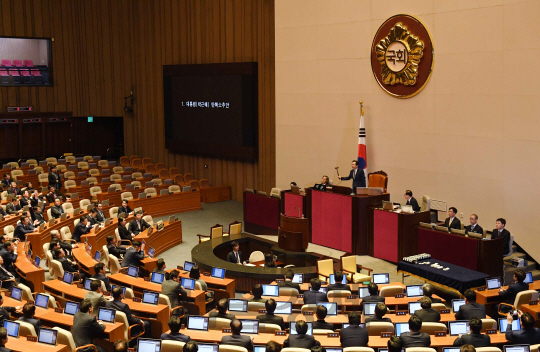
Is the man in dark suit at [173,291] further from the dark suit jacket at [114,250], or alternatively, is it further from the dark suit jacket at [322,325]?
the dark suit jacket at [114,250]

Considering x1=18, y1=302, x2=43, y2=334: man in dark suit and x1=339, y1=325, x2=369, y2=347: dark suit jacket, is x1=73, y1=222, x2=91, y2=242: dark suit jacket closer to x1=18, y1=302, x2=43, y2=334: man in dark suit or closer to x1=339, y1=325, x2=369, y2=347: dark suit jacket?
x1=18, y1=302, x2=43, y2=334: man in dark suit

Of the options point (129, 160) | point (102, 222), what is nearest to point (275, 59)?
point (102, 222)

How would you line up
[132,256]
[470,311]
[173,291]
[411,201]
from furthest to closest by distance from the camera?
[411,201] → [132,256] → [173,291] → [470,311]

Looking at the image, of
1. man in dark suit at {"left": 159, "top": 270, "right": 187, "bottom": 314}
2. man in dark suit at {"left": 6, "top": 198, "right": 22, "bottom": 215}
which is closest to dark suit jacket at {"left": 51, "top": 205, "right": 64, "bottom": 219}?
man in dark suit at {"left": 6, "top": 198, "right": 22, "bottom": 215}

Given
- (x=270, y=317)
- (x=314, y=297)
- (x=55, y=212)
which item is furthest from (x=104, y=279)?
(x=55, y=212)

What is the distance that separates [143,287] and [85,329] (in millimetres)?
2221

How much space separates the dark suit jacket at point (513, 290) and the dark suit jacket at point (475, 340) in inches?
101

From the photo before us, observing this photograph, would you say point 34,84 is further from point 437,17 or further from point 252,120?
point 437,17

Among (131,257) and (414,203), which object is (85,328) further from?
(414,203)

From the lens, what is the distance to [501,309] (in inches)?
360

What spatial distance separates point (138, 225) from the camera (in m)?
14.1

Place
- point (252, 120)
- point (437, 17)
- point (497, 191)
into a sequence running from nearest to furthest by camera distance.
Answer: point (497, 191), point (437, 17), point (252, 120)

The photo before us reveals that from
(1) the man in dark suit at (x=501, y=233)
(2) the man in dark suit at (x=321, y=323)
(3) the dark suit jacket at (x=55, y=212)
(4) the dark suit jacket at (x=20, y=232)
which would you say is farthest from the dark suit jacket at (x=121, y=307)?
(3) the dark suit jacket at (x=55, y=212)

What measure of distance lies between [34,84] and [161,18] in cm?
572
